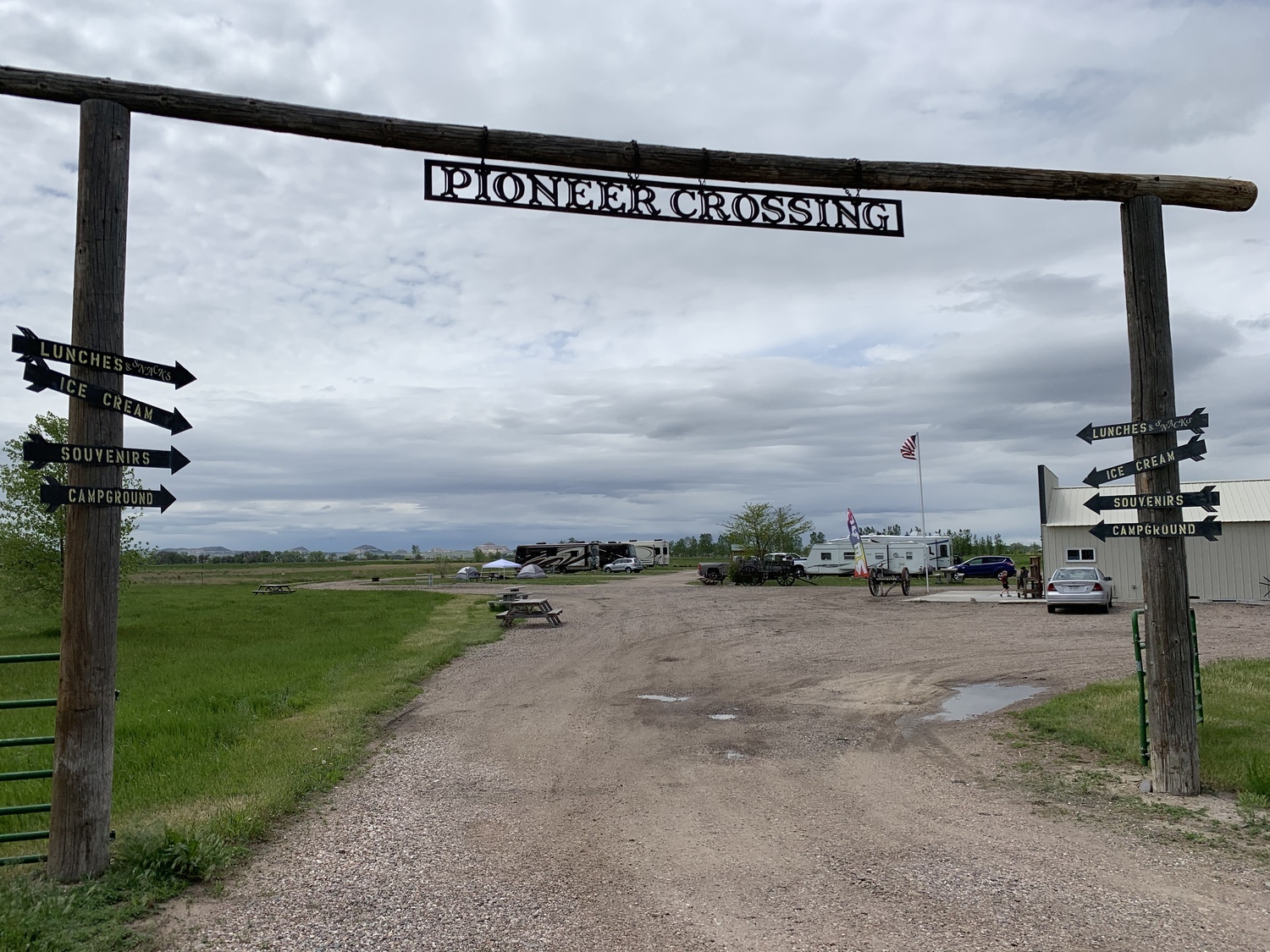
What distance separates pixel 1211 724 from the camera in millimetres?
8641

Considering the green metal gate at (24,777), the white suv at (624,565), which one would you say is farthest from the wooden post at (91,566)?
the white suv at (624,565)

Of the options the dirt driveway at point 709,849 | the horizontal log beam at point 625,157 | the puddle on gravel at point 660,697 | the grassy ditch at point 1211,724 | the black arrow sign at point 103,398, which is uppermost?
the horizontal log beam at point 625,157

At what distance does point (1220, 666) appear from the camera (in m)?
12.8

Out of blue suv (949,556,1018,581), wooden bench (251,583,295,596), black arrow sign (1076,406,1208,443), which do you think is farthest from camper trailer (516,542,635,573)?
black arrow sign (1076,406,1208,443)

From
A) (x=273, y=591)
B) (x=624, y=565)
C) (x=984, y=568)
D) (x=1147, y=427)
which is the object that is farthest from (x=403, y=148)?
(x=624, y=565)

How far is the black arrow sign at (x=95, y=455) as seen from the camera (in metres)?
4.80

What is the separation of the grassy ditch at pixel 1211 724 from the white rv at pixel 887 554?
98.0ft

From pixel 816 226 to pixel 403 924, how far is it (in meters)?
5.31

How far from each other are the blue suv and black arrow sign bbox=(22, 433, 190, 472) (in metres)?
45.2

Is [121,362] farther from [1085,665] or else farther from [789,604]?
[789,604]

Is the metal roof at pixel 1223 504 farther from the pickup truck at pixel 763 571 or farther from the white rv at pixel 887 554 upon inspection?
the pickup truck at pixel 763 571

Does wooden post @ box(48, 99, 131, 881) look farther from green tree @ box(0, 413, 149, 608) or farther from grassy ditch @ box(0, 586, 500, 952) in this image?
green tree @ box(0, 413, 149, 608)

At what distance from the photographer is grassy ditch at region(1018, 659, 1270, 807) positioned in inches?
269

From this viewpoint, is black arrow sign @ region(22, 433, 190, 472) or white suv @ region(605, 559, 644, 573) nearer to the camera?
black arrow sign @ region(22, 433, 190, 472)
